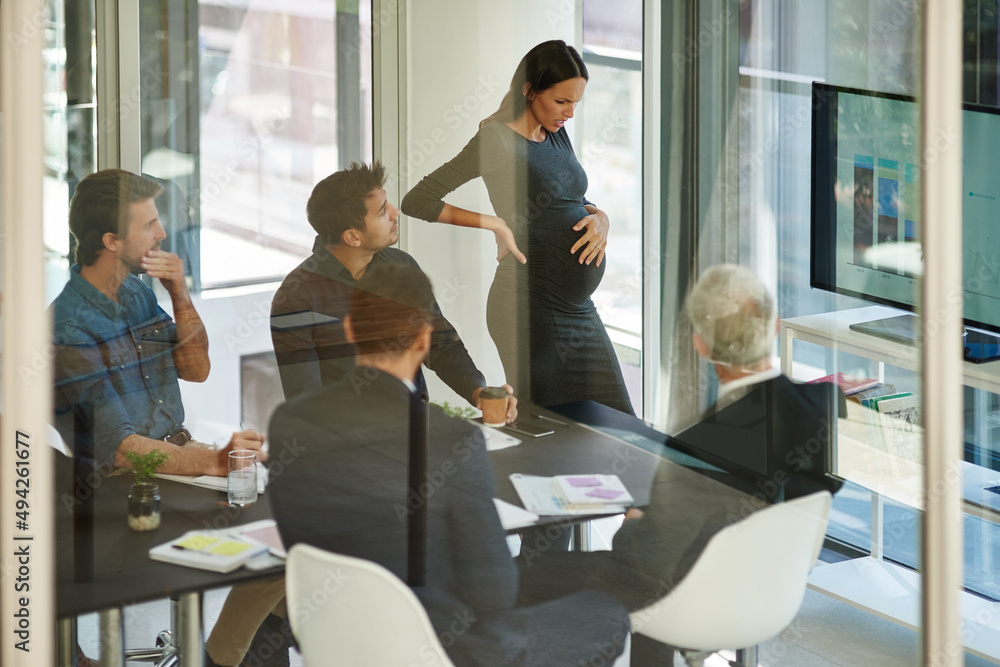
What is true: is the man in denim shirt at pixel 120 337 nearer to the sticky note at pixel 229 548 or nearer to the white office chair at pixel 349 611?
the sticky note at pixel 229 548

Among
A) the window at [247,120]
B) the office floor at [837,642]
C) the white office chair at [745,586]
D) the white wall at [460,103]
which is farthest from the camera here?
the office floor at [837,642]

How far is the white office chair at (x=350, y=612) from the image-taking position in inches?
59.6

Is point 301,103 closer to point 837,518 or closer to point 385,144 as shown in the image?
point 385,144

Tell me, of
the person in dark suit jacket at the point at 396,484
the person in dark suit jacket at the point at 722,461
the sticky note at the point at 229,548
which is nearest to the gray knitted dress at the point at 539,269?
the person in dark suit jacket at the point at 396,484

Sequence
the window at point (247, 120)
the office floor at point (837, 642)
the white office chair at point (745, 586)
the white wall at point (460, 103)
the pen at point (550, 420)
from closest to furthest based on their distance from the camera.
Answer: the window at point (247, 120), the white wall at point (460, 103), the pen at point (550, 420), the white office chair at point (745, 586), the office floor at point (837, 642)

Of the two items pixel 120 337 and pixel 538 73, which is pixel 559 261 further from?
pixel 120 337

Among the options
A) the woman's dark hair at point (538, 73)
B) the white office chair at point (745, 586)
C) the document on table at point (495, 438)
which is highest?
the woman's dark hair at point (538, 73)

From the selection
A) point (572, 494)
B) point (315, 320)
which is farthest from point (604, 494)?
point (315, 320)

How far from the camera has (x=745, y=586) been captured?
1787mm

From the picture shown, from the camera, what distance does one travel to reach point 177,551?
57.6 inches

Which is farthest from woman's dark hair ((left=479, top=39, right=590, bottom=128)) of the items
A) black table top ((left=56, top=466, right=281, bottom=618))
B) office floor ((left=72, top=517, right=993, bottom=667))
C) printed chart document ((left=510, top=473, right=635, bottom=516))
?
office floor ((left=72, top=517, right=993, bottom=667))

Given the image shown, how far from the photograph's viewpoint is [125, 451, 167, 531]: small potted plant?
1.43 meters

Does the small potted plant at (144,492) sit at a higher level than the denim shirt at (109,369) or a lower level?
lower

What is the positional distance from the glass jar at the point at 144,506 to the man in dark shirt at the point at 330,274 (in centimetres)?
25
